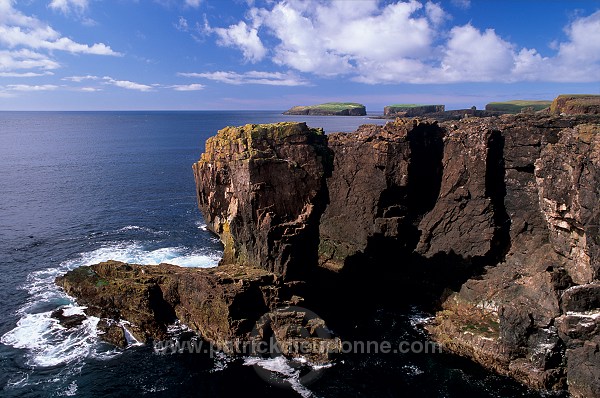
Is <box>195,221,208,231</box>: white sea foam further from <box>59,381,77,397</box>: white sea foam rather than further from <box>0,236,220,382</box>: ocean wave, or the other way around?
<box>59,381,77,397</box>: white sea foam

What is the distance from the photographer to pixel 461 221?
55.1 metres

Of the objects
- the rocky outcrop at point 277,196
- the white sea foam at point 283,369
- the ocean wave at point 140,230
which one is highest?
the rocky outcrop at point 277,196

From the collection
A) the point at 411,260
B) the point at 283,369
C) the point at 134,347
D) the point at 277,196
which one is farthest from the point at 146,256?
the point at 411,260

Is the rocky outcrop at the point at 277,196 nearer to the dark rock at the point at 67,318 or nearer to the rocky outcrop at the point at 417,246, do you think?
the rocky outcrop at the point at 417,246

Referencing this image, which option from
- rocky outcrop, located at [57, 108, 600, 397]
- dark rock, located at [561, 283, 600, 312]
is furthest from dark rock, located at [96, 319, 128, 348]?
dark rock, located at [561, 283, 600, 312]

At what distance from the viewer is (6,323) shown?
4700cm

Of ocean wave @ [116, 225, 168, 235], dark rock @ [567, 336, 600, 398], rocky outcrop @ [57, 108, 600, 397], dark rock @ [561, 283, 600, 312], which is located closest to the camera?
dark rock @ [567, 336, 600, 398]

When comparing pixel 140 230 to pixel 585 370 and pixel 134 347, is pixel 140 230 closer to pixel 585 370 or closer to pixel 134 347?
pixel 134 347

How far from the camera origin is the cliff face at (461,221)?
131ft

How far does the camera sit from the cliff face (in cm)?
3994

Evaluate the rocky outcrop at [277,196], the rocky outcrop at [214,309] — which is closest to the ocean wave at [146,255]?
→ the rocky outcrop at [214,309]

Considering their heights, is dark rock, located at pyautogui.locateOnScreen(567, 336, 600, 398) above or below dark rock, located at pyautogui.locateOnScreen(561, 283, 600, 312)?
below

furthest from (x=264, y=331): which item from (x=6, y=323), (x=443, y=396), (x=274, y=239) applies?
(x=6, y=323)

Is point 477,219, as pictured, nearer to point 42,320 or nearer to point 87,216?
point 42,320
